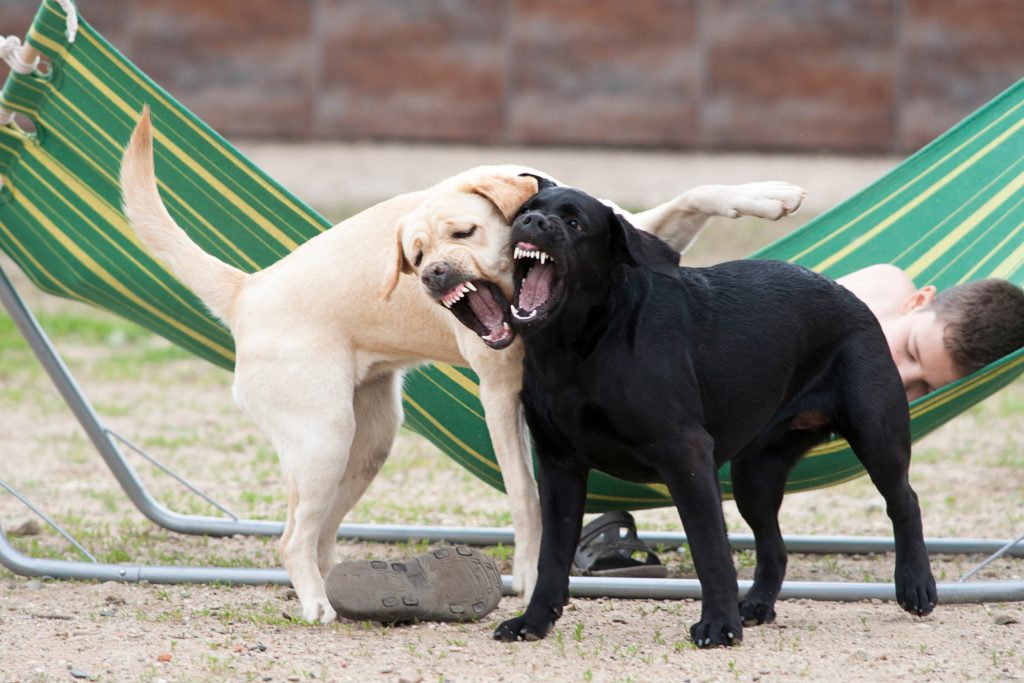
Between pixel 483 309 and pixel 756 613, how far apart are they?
3.48 feet

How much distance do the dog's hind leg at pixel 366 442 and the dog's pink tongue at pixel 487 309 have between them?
711 millimetres

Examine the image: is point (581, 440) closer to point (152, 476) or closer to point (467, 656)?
point (467, 656)

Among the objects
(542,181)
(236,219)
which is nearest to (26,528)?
(236,219)

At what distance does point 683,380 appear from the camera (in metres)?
3.17

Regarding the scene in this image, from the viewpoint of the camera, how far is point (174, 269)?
12.7 ft

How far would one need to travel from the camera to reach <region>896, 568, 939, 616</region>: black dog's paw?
3432mm

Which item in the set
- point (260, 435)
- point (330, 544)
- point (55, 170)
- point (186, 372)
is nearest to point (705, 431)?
point (330, 544)

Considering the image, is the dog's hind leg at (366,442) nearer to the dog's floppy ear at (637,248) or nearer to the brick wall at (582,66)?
the dog's floppy ear at (637,248)

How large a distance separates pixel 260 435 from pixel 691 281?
152 inches

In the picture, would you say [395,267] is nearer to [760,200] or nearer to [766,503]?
[760,200]

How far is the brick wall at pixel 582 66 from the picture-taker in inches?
505

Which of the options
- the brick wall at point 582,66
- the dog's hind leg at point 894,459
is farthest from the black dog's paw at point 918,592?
the brick wall at point 582,66

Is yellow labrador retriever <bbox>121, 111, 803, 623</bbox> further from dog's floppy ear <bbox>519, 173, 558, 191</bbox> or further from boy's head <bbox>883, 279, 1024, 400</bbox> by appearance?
boy's head <bbox>883, 279, 1024, 400</bbox>

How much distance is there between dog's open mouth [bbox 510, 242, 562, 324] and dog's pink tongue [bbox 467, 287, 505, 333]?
0.38ft
